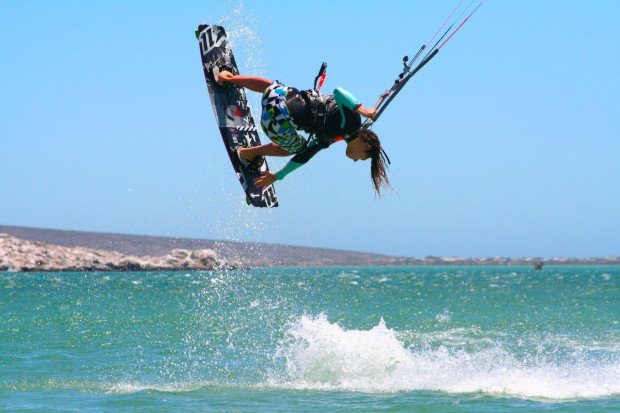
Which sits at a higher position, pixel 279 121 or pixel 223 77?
pixel 223 77

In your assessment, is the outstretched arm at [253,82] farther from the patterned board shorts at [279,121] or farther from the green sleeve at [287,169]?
the green sleeve at [287,169]

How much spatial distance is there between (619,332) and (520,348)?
15.6 feet

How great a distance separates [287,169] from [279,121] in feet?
2.35

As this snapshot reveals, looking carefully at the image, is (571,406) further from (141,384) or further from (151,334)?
(151,334)

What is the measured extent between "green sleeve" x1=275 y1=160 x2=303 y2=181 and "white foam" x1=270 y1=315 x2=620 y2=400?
11.0ft

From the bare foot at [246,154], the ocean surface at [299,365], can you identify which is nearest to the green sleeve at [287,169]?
→ the bare foot at [246,154]

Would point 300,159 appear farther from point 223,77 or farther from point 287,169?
point 223,77

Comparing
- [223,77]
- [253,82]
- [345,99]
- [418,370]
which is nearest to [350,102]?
[345,99]

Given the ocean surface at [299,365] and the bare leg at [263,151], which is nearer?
the bare leg at [263,151]

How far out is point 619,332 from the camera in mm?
21109

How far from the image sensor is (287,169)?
994 cm

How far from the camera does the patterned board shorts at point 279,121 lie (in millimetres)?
9383

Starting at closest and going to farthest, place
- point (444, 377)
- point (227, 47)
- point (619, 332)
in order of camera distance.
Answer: point (227, 47)
point (444, 377)
point (619, 332)

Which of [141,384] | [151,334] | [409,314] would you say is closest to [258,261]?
[409,314]
